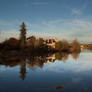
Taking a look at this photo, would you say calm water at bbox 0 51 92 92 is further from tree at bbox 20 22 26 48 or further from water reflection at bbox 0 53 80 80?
tree at bbox 20 22 26 48

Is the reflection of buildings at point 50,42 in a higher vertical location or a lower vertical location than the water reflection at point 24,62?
higher

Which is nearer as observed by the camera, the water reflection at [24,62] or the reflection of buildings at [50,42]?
the water reflection at [24,62]

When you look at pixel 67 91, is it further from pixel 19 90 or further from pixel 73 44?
pixel 73 44

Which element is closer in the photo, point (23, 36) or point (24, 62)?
point (24, 62)

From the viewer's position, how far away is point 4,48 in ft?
152

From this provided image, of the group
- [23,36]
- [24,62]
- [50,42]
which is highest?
[23,36]

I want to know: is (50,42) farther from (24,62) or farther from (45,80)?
(45,80)

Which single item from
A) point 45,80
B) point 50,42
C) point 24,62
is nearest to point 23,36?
point 24,62

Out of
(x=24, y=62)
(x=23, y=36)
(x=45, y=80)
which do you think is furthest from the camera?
(x=23, y=36)

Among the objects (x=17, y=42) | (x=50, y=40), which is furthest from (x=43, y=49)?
(x=50, y=40)

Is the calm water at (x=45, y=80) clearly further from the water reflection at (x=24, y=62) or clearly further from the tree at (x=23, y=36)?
the tree at (x=23, y=36)

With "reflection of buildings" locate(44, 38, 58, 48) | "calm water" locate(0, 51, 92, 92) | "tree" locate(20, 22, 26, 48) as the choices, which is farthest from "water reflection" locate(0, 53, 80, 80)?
"reflection of buildings" locate(44, 38, 58, 48)

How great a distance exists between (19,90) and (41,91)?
1.90 metres

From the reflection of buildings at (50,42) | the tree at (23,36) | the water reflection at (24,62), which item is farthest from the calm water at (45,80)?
the reflection of buildings at (50,42)
